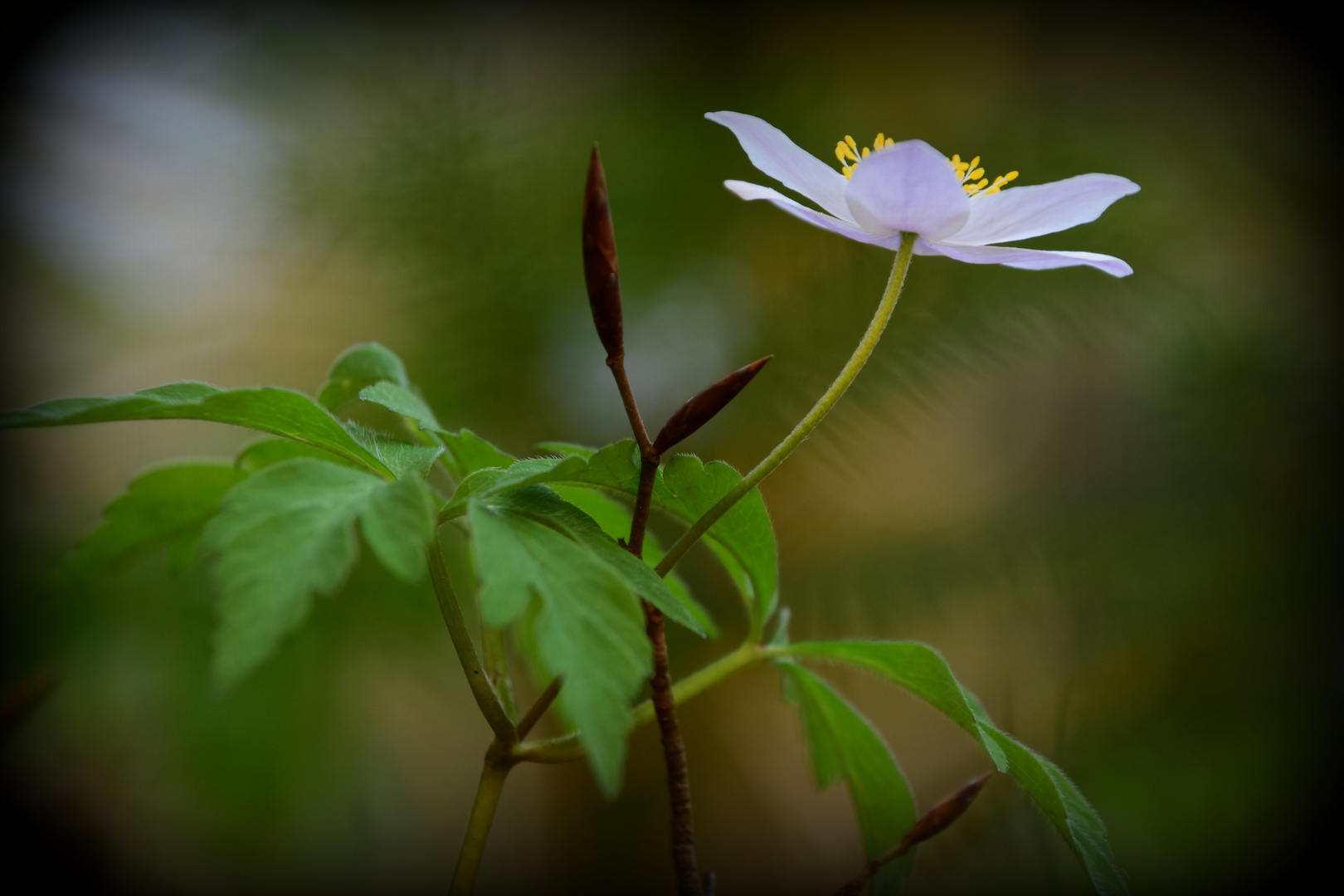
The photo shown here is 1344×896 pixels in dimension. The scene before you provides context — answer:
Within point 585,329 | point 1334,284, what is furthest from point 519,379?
point 1334,284

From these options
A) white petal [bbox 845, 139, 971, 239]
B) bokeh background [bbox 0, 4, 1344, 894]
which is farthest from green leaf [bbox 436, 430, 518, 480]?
bokeh background [bbox 0, 4, 1344, 894]

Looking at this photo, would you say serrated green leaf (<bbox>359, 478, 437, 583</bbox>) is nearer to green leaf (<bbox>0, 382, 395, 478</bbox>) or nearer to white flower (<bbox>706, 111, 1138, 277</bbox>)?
green leaf (<bbox>0, 382, 395, 478</bbox>)

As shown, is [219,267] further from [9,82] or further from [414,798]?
[414,798]

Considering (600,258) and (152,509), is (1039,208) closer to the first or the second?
(600,258)

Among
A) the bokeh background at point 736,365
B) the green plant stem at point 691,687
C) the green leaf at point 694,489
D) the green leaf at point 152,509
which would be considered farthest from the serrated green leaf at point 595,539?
the bokeh background at point 736,365

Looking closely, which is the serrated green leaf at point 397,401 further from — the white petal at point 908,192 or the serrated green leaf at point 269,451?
the white petal at point 908,192

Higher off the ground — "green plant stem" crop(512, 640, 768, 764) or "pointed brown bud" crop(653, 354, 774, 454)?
"pointed brown bud" crop(653, 354, 774, 454)
